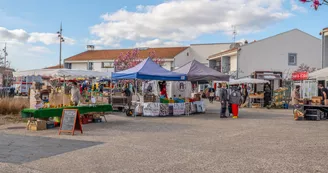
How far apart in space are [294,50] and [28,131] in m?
31.7

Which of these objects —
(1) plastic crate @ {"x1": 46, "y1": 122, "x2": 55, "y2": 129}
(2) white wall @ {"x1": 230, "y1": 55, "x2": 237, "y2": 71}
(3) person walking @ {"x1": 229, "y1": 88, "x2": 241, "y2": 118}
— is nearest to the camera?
(1) plastic crate @ {"x1": 46, "y1": 122, "x2": 55, "y2": 129}

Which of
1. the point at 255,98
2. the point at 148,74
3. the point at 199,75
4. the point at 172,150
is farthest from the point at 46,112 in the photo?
the point at 255,98

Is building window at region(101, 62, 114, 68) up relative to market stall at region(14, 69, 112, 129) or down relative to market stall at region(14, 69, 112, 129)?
up

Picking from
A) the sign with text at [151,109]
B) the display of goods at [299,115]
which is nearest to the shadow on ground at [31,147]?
the sign with text at [151,109]

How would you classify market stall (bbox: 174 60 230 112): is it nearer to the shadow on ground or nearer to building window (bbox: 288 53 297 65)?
the shadow on ground

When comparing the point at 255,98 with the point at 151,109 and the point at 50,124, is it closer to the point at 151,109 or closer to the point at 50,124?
the point at 151,109

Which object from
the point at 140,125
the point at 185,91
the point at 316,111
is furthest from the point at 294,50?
the point at 140,125

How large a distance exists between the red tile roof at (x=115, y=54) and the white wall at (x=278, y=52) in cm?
1353

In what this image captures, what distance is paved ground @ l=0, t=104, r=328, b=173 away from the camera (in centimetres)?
645

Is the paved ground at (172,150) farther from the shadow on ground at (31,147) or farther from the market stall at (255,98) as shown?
the market stall at (255,98)

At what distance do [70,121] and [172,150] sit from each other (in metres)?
4.15

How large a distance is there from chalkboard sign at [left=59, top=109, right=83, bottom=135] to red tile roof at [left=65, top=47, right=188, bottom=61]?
120 feet

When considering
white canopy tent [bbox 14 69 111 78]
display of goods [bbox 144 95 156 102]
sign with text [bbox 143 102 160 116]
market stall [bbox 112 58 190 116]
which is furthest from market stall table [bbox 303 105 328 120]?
white canopy tent [bbox 14 69 111 78]

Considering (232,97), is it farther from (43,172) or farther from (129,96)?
(43,172)
